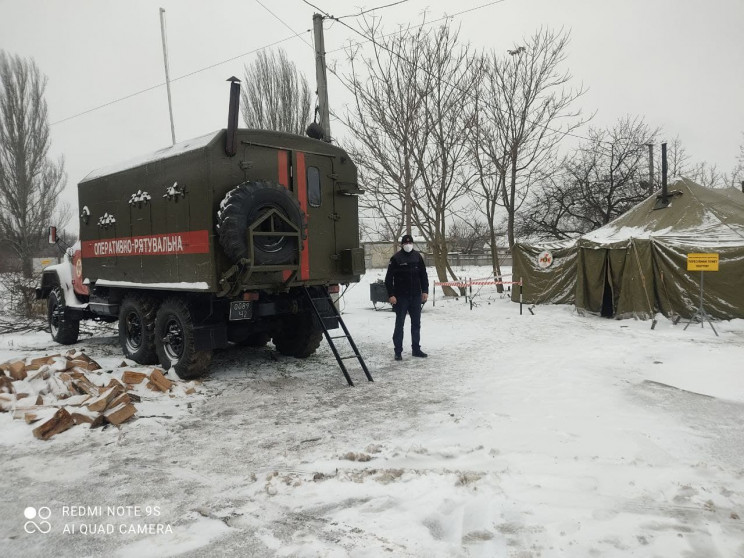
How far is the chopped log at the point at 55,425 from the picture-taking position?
14.7ft

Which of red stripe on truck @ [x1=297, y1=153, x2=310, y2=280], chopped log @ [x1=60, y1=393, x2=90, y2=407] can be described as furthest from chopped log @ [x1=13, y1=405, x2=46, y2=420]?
red stripe on truck @ [x1=297, y1=153, x2=310, y2=280]

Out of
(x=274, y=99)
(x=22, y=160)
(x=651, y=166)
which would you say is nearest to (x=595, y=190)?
Result: (x=651, y=166)

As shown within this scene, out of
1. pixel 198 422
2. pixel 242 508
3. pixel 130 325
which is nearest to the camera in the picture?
pixel 242 508

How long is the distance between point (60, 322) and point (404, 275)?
22.7 ft

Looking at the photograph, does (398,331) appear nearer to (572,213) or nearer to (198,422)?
(198,422)

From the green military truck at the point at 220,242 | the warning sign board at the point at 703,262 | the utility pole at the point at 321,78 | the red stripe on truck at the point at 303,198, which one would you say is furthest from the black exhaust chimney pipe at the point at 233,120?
the warning sign board at the point at 703,262

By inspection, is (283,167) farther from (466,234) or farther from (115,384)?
(466,234)

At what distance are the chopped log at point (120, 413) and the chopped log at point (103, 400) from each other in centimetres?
17

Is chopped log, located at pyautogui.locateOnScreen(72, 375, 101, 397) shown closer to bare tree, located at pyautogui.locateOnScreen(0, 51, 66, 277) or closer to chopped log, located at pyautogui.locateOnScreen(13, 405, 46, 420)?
chopped log, located at pyautogui.locateOnScreen(13, 405, 46, 420)

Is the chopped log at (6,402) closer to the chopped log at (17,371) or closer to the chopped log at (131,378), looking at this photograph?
the chopped log at (17,371)

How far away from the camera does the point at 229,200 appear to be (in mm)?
5793

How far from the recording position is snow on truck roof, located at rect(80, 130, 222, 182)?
20.1 feet

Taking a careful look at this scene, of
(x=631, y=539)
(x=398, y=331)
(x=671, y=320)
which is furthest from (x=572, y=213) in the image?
(x=631, y=539)

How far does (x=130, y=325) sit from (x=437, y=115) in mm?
12957
